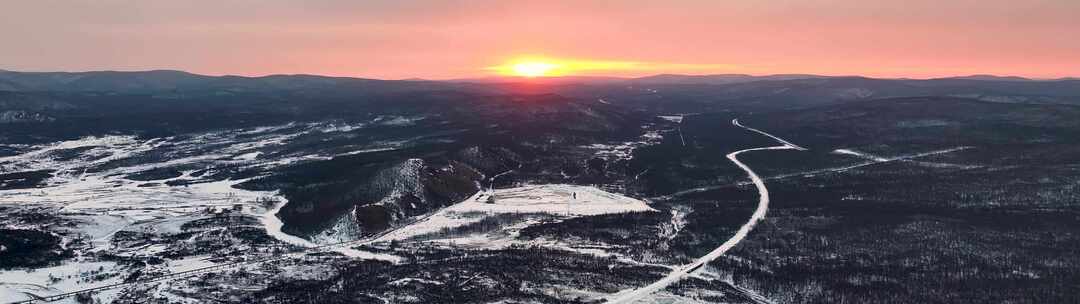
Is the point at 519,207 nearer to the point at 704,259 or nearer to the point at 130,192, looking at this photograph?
the point at 704,259

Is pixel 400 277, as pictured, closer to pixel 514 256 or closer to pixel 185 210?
pixel 514 256

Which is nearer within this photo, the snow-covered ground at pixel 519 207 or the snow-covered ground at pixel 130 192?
the snow-covered ground at pixel 130 192

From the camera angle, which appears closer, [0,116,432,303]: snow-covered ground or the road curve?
the road curve

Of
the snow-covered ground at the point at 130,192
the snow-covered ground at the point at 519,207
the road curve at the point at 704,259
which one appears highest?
the road curve at the point at 704,259

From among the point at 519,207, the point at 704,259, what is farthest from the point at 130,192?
the point at 704,259

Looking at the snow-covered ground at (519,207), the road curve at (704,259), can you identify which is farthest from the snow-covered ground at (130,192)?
the road curve at (704,259)

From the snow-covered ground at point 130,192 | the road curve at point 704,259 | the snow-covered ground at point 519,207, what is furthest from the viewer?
the snow-covered ground at point 519,207

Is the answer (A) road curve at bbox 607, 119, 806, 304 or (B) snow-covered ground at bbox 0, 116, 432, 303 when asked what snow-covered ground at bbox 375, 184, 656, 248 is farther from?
(A) road curve at bbox 607, 119, 806, 304

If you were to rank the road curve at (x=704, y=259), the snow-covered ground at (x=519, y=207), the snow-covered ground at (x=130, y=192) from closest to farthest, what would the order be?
1. the road curve at (x=704, y=259)
2. the snow-covered ground at (x=130, y=192)
3. the snow-covered ground at (x=519, y=207)

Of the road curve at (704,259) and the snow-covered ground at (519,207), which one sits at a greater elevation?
the road curve at (704,259)

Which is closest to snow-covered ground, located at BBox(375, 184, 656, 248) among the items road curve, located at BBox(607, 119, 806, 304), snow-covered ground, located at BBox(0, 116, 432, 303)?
snow-covered ground, located at BBox(0, 116, 432, 303)

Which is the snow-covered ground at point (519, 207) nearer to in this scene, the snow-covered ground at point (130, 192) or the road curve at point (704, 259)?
the snow-covered ground at point (130, 192)
